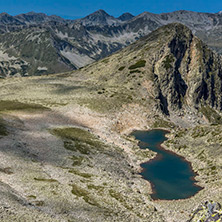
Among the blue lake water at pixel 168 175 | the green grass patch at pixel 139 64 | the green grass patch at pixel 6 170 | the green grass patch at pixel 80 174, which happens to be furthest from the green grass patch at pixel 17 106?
the green grass patch at pixel 139 64

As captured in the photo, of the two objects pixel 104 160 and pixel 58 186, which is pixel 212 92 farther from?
pixel 58 186

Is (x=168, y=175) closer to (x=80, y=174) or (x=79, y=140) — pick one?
(x=80, y=174)

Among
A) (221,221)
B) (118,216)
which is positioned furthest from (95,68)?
(221,221)

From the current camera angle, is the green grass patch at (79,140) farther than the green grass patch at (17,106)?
No

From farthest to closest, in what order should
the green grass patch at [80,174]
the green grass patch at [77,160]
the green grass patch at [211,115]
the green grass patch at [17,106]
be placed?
1. the green grass patch at [211,115]
2. the green grass patch at [17,106]
3. the green grass patch at [77,160]
4. the green grass patch at [80,174]

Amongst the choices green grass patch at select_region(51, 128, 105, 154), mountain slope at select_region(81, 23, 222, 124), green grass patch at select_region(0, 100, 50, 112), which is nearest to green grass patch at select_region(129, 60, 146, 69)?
mountain slope at select_region(81, 23, 222, 124)

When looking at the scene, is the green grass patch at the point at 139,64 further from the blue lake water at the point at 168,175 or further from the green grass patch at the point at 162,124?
the blue lake water at the point at 168,175

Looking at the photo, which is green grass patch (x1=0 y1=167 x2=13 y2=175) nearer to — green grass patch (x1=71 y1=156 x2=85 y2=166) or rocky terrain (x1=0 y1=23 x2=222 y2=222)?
rocky terrain (x1=0 y1=23 x2=222 y2=222)
